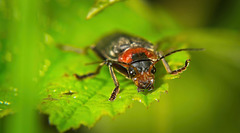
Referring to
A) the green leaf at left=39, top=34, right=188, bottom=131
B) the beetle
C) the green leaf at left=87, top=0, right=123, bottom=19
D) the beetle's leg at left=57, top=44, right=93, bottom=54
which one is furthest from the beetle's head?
the beetle's leg at left=57, top=44, right=93, bottom=54

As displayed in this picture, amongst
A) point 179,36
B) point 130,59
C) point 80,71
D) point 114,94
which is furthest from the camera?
point 179,36

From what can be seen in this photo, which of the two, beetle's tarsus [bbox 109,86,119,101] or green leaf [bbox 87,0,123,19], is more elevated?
green leaf [bbox 87,0,123,19]

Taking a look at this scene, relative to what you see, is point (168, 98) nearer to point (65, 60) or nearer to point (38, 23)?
point (65, 60)

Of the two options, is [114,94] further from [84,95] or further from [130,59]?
[130,59]

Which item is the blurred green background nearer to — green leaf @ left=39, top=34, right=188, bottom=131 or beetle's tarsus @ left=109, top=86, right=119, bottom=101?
green leaf @ left=39, top=34, right=188, bottom=131

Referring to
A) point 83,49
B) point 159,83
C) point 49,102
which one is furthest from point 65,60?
point 159,83

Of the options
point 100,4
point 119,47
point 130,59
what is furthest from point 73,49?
point 100,4

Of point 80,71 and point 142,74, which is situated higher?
point 80,71
